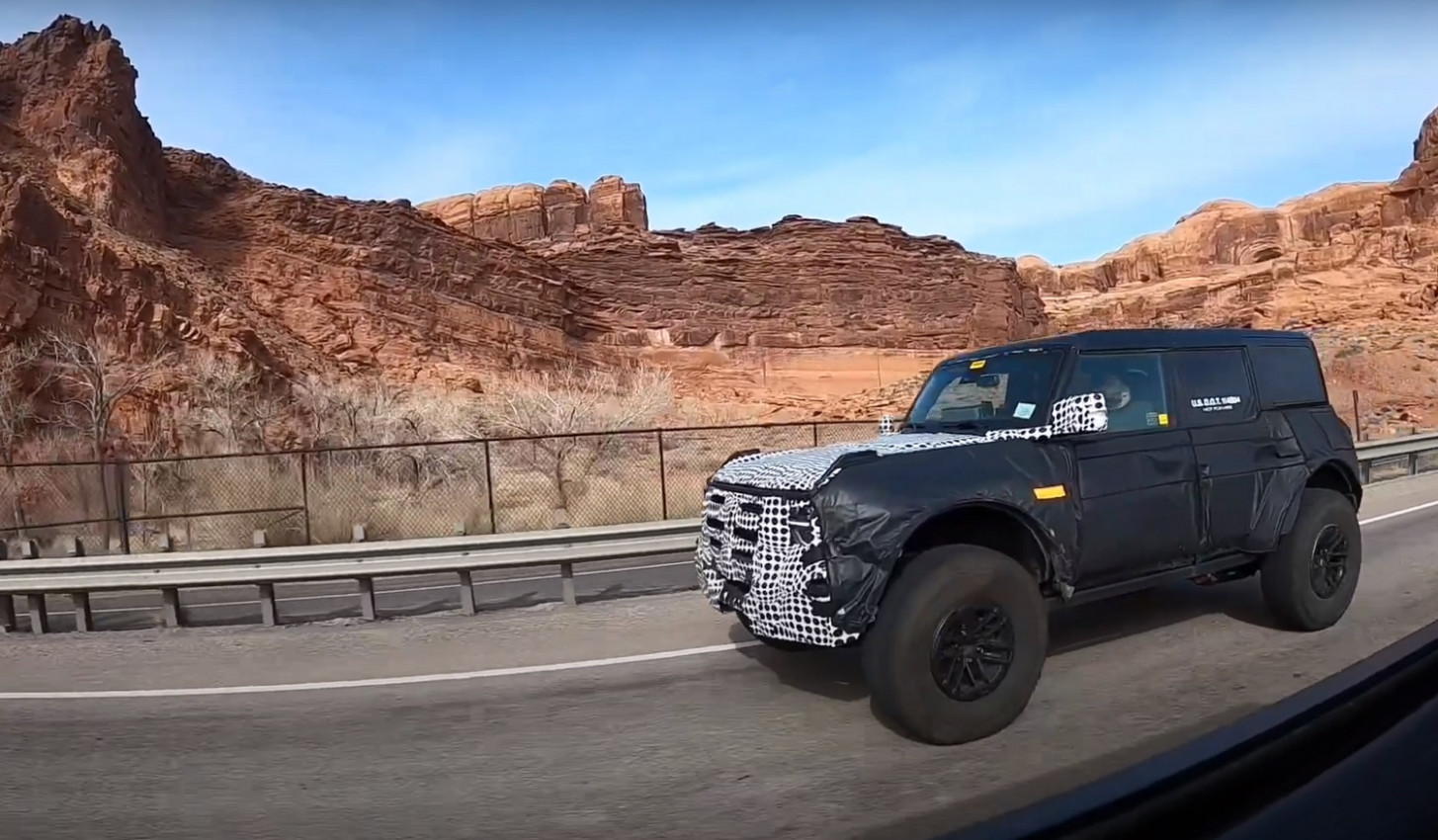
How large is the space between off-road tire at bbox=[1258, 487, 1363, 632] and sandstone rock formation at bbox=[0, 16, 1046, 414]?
121ft

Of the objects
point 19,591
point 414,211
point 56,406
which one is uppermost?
point 414,211

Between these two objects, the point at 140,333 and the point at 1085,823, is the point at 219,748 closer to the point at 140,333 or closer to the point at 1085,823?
the point at 1085,823

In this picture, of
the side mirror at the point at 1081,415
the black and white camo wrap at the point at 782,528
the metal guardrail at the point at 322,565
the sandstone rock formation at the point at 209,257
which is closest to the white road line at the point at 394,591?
the metal guardrail at the point at 322,565

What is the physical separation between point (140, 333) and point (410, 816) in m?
37.9

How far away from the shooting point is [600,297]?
6450cm

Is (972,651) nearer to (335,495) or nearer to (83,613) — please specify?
(83,613)

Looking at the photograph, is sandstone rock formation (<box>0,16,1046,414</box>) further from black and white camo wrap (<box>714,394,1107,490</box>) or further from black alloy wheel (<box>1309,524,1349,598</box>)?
black alloy wheel (<box>1309,524,1349,598</box>)

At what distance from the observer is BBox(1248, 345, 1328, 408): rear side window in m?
6.88

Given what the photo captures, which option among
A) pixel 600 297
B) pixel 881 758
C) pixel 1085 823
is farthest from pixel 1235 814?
pixel 600 297

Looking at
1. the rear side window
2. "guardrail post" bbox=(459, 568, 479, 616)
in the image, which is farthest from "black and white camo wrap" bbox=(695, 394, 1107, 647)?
"guardrail post" bbox=(459, 568, 479, 616)

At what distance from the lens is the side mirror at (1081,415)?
5410 mm

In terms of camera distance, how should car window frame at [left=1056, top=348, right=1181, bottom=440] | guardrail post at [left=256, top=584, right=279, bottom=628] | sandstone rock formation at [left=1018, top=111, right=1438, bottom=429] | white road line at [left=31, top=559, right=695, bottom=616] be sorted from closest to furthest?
car window frame at [left=1056, top=348, right=1181, bottom=440]
guardrail post at [left=256, top=584, right=279, bottom=628]
white road line at [left=31, top=559, right=695, bottom=616]
sandstone rock formation at [left=1018, top=111, right=1438, bottom=429]

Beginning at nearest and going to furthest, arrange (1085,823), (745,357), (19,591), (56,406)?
(1085,823) < (19,591) < (56,406) < (745,357)

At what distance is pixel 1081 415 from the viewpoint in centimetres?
543
